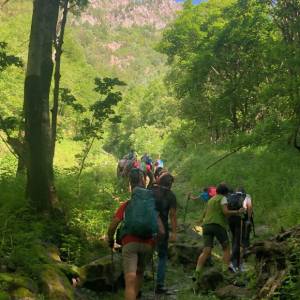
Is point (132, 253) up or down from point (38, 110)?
down

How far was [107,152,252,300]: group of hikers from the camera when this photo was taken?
5.66 m

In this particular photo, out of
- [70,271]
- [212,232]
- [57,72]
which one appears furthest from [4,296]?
[57,72]

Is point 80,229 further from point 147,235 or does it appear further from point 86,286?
point 147,235

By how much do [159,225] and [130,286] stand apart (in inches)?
44.2

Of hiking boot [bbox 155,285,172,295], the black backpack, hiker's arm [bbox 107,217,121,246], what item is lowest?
hiking boot [bbox 155,285,172,295]

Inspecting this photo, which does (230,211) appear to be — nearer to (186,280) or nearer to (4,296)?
(186,280)

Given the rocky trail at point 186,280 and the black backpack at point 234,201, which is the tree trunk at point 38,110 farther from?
the black backpack at point 234,201

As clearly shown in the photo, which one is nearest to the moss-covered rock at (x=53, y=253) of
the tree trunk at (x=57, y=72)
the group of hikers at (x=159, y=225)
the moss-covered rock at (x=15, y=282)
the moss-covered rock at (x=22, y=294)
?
the group of hikers at (x=159, y=225)

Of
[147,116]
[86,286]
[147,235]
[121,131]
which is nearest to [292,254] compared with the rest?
[147,235]

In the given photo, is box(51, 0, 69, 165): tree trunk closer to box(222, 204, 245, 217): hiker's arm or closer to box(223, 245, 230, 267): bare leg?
box(222, 204, 245, 217): hiker's arm

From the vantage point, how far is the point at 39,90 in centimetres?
859

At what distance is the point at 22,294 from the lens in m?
5.21

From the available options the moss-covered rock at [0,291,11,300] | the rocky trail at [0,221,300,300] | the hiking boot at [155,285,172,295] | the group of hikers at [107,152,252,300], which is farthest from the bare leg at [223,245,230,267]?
the moss-covered rock at [0,291,11,300]

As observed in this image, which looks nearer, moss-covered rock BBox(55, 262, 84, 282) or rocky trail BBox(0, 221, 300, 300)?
rocky trail BBox(0, 221, 300, 300)
